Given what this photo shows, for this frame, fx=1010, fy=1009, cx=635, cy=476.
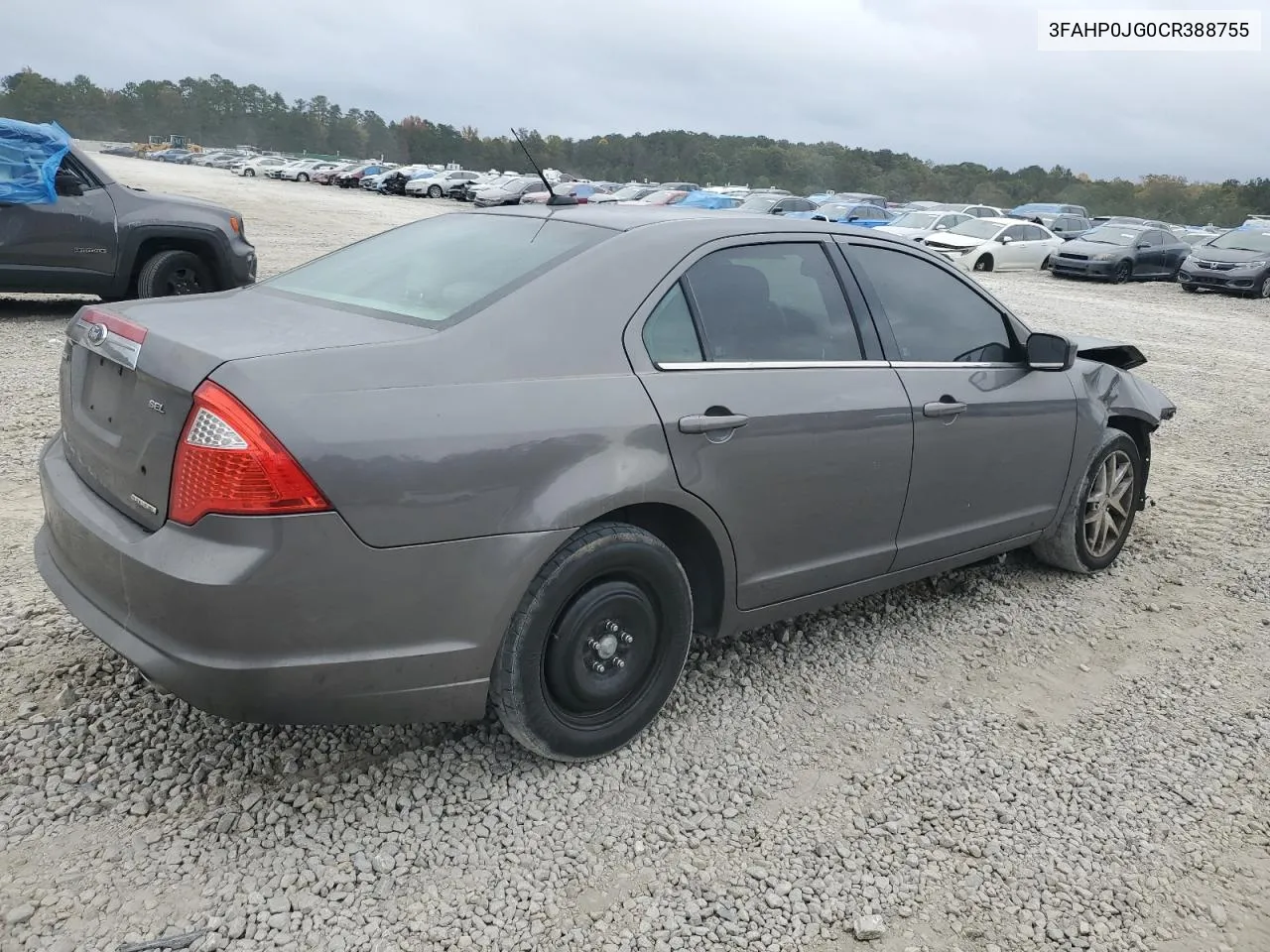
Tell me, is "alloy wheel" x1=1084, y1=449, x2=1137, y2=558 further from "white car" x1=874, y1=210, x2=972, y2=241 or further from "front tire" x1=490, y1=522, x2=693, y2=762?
"white car" x1=874, y1=210, x2=972, y2=241

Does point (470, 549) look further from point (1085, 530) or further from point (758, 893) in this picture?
point (1085, 530)

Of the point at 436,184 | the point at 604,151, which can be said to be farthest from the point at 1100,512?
the point at 604,151

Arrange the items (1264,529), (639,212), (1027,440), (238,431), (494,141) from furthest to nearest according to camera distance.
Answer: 1. (494,141)
2. (1264,529)
3. (1027,440)
4. (639,212)
5. (238,431)

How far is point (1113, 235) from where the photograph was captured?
24.3 meters

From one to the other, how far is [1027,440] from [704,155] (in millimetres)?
97310

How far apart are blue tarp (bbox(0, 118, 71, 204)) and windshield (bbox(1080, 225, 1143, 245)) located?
2225 cm

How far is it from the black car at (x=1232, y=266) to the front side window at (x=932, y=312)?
20319 mm

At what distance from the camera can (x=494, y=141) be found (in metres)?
108

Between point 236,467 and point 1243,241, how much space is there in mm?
25326

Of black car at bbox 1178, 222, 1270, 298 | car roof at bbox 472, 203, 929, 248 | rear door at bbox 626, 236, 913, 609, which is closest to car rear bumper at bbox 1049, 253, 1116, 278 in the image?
black car at bbox 1178, 222, 1270, 298

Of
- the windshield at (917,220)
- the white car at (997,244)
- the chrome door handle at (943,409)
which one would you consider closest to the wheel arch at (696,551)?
the chrome door handle at (943,409)

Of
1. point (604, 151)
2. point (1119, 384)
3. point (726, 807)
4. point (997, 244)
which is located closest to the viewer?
point (726, 807)

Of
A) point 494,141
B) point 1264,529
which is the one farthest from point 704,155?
point 1264,529

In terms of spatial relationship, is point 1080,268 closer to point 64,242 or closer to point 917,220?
point 917,220
